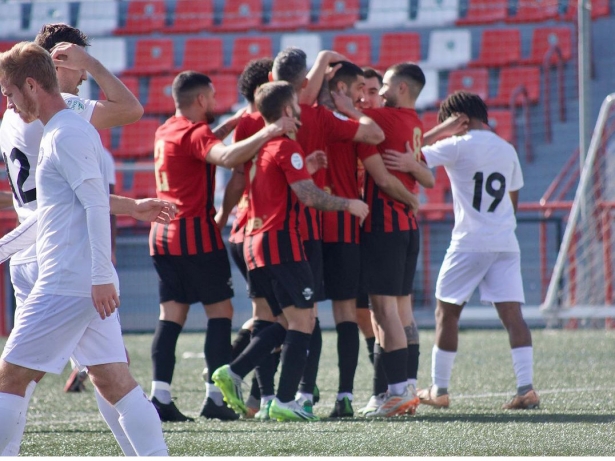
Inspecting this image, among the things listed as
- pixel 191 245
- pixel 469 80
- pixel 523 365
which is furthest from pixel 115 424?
pixel 469 80

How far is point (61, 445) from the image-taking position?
13.9 ft

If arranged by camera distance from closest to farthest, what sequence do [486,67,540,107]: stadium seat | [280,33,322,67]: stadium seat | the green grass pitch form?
1. the green grass pitch
2. [486,67,540,107]: stadium seat
3. [280,33,322,67]: stadium seat

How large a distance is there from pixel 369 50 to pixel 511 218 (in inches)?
368

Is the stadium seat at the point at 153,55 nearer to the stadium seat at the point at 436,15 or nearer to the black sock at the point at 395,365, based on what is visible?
the stadium seat at the point at 436,15

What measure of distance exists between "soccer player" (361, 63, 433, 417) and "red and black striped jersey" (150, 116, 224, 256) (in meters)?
0.88

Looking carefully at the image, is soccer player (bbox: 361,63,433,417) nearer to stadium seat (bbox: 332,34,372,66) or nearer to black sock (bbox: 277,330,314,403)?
black sock (bbox: 277,330,314,403)

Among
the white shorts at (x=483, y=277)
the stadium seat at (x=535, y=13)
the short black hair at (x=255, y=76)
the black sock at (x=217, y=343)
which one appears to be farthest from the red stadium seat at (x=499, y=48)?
the black sock at (x=217, y=343)

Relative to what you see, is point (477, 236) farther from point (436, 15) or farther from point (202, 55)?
point (202, 55)

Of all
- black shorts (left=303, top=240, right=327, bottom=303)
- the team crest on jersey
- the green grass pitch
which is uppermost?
the team crest on jersey

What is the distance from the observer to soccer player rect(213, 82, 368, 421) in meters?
4.85

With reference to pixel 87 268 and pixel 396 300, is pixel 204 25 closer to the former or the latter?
pixel 396 300

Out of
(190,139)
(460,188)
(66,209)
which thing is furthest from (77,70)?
(460,188)

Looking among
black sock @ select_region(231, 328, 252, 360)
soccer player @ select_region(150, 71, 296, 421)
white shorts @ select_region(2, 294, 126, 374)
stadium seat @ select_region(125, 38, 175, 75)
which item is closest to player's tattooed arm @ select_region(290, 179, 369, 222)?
soccer player @ select_region(150, 71, 296, 421)

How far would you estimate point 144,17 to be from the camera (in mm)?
15867
